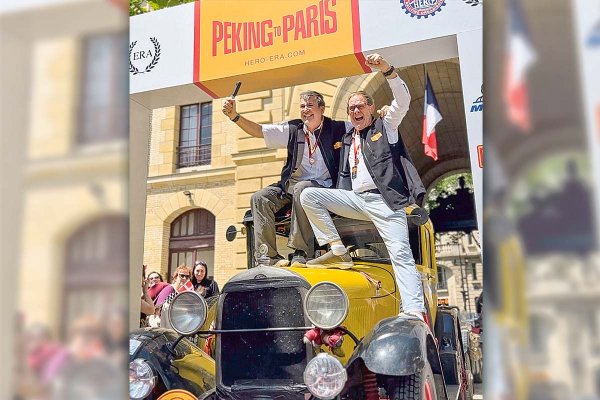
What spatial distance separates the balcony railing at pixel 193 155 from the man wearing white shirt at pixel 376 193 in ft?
35.7

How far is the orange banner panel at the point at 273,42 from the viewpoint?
4.26 m

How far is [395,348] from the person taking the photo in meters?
2.81

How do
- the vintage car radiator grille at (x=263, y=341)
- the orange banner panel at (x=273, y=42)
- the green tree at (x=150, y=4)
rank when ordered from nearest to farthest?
1. the vintage car radiator grille at (x=263, y=341)
2. the orange banner panel at (x=273, y=42)
3. the green tree at (x=150, y=4)

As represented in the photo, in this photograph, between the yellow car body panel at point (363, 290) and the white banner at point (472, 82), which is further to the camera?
A: the white banner at point (472, 82)

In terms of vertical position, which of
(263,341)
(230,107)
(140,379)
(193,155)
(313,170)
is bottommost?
(140,379)

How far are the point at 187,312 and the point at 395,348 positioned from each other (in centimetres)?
146

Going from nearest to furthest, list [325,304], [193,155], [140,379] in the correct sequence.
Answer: [325,304], [140,379], [193,155]

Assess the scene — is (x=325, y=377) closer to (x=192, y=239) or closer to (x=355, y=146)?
(x=355, y=146)

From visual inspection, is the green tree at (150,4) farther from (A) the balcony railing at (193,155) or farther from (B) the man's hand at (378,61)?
(A) the balcony railing at (193,155)
